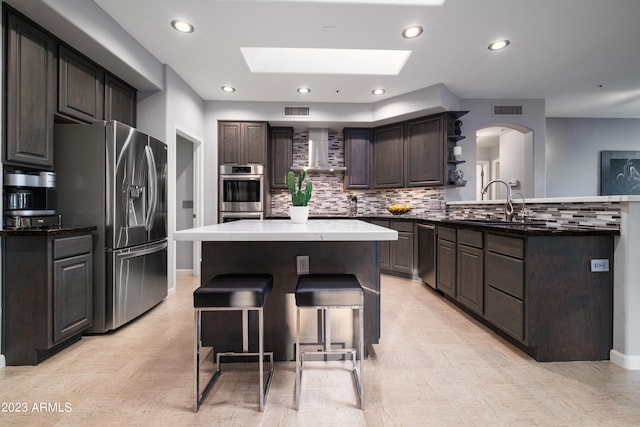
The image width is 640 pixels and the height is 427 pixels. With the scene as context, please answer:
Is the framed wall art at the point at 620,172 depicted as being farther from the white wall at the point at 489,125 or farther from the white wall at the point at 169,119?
the white wall at the point at 169,119

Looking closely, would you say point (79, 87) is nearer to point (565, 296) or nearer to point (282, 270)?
point (282, 270)

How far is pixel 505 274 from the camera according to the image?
7.36 ft

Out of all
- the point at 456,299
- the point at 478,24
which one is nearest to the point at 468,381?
the point at 456,299

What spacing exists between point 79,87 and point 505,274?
12.3 ft

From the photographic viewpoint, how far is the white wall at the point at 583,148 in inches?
226

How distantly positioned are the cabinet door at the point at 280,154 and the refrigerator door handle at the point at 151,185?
2300 mm

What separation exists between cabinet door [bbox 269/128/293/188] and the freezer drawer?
2.31 metres

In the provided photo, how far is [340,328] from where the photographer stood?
6.68 ft

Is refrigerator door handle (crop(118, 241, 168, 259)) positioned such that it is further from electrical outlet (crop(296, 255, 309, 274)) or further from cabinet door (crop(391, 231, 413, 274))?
cabinet door (crop(391, 231, 413, 274))

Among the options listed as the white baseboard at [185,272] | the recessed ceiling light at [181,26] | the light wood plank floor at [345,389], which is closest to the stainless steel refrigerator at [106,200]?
the light wood plank floor at [345,389]

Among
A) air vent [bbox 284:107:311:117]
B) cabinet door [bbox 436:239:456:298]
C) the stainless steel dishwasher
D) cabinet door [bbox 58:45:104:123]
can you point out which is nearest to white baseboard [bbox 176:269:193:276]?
cabinet door [bbox 58:45:104:123]

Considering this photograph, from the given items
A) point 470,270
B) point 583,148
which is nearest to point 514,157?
point 583,148

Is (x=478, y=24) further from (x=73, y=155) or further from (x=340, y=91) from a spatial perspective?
(x=73, y=155)

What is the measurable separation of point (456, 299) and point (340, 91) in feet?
10.2
